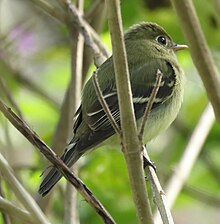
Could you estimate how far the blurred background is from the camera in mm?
3682

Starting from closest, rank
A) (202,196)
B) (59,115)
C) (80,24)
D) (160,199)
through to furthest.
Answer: (160,199), (80,24), (59,115), (202,196)

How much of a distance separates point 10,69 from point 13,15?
1416 mm

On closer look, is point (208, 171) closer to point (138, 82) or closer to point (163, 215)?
point (138, 82)

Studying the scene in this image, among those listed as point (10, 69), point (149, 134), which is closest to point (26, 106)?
point (10, 69)

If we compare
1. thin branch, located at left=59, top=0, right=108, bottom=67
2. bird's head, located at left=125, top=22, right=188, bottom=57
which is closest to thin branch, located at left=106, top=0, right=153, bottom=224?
thin branch, located at left=59, top=0, right=108, bottom=67

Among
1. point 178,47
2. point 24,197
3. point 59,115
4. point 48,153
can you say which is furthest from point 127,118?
point 178,47

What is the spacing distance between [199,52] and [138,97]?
4.72 feet

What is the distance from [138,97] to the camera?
3.45 meters

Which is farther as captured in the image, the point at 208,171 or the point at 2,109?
the point at 208,171

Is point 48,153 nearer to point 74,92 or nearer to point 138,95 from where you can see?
point 74,92

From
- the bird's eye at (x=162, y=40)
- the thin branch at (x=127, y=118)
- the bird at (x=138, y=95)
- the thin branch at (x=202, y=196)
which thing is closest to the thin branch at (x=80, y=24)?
the bird at (x=138, y=95)

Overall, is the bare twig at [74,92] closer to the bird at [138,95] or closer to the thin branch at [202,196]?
the bird at [138,95]

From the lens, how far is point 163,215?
2.18 metres

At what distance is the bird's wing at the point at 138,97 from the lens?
3.29 metres
